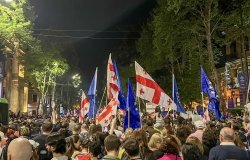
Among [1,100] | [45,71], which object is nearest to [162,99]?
[1,100]

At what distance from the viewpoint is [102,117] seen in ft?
44.8

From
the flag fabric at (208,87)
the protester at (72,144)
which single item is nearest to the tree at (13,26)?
the flag fabric at (208,87)

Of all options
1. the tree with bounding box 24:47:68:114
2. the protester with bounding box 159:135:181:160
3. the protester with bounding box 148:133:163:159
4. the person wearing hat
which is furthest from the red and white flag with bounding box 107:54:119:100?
the tree with bounding box 24:47:68:114

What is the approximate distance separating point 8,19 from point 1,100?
29.3 feet

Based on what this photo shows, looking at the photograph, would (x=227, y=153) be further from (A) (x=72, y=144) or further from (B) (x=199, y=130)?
(B) (x=199, y=130)

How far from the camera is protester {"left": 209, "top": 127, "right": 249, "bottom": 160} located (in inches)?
285

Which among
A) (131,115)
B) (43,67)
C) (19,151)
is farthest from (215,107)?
(43,67)

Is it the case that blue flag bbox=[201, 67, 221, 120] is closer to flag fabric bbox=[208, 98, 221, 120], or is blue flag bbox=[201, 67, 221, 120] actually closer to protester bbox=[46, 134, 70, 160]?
flag fabric bbox=[208, 98, 221, 120]

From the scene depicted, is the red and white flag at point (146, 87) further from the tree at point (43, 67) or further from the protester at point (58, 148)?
the tree at point (43, 67)

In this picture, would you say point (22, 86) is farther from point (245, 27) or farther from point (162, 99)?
point (162, 99)

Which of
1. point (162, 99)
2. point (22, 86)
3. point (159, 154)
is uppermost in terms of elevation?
point (22, 86)

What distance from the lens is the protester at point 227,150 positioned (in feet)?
23.8

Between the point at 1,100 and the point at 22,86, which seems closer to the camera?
the point at 1,100

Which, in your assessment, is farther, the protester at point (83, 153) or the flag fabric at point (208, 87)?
the flag fabric at point (208, 87)
